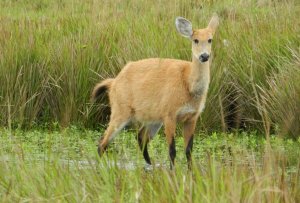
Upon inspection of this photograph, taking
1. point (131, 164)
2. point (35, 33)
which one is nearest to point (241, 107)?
point (35, 33)

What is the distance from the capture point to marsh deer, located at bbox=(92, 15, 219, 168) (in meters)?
8.16

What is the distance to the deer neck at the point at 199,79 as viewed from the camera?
321 inches

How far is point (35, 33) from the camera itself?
437 inches

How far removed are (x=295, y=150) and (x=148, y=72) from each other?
5.29 feet

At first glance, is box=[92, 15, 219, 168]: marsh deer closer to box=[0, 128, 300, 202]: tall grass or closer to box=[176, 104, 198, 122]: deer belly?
box=[176, 104, 198, 122]: deer belly

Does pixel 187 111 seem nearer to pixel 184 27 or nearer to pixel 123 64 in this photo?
pixel 184 27

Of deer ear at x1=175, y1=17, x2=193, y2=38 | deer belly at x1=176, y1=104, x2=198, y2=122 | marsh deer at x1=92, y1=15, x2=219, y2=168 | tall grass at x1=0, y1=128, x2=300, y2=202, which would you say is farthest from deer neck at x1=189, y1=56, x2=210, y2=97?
tall grass at x1=0, y1=128, x2=300, y2=202

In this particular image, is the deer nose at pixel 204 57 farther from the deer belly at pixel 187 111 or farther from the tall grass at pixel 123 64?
the tall grass at pixel 123 64

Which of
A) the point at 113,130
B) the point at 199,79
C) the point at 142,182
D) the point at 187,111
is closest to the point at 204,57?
the point at 199,79

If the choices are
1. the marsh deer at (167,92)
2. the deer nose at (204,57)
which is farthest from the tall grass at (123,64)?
the deer nose at (204,57)

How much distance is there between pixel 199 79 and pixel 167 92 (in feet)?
1.12

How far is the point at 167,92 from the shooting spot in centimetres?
827

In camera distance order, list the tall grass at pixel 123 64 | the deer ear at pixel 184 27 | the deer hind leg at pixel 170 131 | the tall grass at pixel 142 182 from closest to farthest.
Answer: the tall grass at pixel 142 182 → the deer hind leg at pixel 170 131 → the deer ear at pixel 184 27 → the tall grass at pixel 123 64

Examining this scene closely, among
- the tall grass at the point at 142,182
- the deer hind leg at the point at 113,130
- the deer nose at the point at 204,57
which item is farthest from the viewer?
the deer hind leg at the point at 113,130
